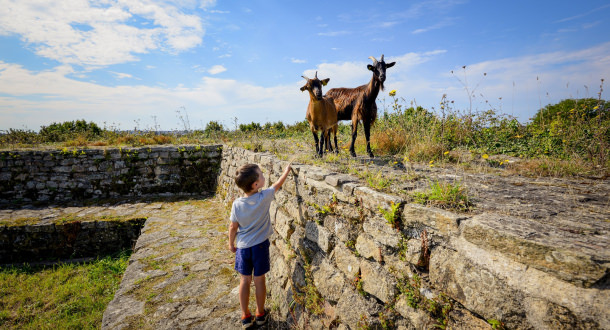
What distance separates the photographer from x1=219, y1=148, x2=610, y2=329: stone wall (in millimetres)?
1142

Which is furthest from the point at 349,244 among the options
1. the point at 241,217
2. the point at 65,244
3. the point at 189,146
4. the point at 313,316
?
the point at 189,146

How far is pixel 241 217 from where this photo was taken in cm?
298

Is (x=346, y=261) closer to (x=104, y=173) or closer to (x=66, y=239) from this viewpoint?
(x=66, y=239)

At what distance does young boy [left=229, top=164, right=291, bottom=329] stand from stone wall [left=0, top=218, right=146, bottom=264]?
5.29 m

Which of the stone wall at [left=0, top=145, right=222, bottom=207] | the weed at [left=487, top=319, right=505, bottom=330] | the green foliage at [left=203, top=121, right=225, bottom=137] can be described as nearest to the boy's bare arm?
the weed at [left=487, top=319, right=505, bottom=330]

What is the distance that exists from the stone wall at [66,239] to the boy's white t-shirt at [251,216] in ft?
17.8

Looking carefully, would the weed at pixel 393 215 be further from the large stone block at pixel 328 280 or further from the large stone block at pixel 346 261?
the large stone block at pixel 328 280

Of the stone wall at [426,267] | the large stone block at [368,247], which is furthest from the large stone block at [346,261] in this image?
the large stone block at [368,247]

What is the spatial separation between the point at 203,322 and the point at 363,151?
427cm

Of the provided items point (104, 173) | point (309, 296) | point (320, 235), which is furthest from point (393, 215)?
point (104, 173)

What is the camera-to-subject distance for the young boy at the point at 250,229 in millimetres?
2990

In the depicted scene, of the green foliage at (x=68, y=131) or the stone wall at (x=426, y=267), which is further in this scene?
the green foliage at (x=68, y=131)

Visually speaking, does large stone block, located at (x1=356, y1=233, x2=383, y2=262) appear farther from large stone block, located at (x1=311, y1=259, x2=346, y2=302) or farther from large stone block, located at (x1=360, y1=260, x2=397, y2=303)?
large stone block, located at (x1=311, y1=259, x2=346, y2=302)

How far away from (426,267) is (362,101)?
3346mm
